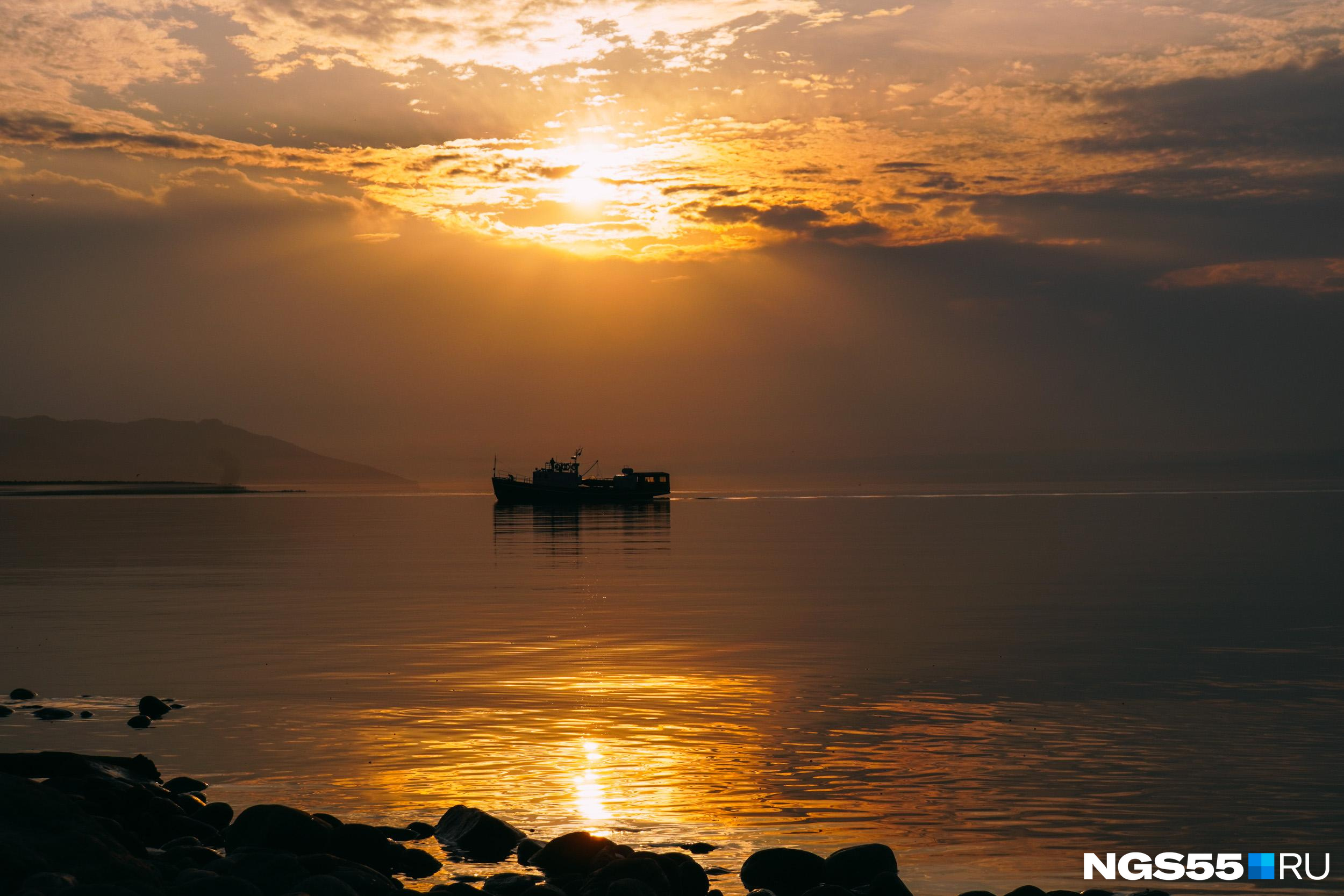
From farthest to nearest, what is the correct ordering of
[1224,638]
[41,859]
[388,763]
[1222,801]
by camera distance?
1. [1224,638]
2. [388,763]
3. [1222,801]
4. [41,859]

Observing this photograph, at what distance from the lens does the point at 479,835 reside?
48.7 feet

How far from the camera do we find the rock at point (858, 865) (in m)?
13.3

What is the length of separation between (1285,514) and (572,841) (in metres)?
131

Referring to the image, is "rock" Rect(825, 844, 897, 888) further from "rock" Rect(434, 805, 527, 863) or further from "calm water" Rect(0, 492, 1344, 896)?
"rock" Rect(434, 805, 527, 863)

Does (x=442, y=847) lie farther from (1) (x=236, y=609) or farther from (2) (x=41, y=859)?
(1) (x=236, y=609)

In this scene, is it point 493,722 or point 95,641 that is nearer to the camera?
point 493,722

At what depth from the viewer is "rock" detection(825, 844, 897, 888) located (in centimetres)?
1331

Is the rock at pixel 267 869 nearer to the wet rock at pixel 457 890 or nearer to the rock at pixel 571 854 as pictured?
the wet rock at pixel 457 890

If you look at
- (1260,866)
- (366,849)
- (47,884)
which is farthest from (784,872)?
(47,884)

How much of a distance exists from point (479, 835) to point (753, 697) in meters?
10.3

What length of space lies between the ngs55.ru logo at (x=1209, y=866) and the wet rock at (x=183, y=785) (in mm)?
11919

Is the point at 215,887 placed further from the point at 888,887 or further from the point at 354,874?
the point at 888,887

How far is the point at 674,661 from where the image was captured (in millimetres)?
29125

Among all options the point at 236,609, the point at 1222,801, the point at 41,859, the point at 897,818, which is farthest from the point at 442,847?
the point at 236,609
